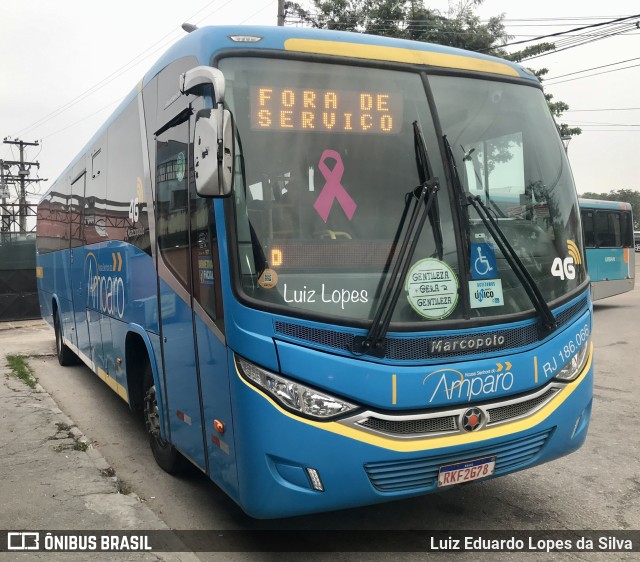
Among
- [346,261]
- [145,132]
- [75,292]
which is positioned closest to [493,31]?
[75,292]

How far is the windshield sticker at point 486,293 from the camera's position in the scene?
3.59 m

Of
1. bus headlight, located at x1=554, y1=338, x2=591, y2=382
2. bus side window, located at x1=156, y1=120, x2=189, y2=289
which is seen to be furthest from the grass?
bus headlight, located at x1=554, y1=338, x2=591, y2=382

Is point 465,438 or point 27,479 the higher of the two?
point 465,438

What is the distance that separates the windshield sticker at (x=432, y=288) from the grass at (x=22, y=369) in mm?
7103

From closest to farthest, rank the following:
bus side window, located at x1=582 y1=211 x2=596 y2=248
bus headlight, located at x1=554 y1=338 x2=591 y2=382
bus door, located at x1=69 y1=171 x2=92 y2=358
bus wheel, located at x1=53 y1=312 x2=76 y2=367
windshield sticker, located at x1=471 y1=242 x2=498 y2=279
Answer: windshield sticker, located at x1=471 y1=242 x2=498 y2=279 < bus headlight, located at x1=554 y1=338 x2=591 y2=382 < bus door, located at x1=69 y1=171 x2=92 y2=358 < bus wheel, located at x1=53 y1=312 x2=76 y2=367 < bus side window, located at x1=582 y1=211 x2=596 y2=248

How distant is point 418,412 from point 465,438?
0.33 m

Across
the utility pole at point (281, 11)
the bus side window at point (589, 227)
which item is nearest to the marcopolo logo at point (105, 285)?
the utility pole at point (281, 11)

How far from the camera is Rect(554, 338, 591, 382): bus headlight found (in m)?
3.88

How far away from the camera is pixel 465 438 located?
3.50 metres

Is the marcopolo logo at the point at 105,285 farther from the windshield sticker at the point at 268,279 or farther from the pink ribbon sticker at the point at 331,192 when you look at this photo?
the pink ribbon sticker at the point at 331,192

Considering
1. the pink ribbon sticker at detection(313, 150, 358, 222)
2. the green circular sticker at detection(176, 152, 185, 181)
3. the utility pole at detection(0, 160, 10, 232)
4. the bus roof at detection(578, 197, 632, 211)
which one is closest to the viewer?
the pink ribbon sticker at detection(313, 150, 358, 222)

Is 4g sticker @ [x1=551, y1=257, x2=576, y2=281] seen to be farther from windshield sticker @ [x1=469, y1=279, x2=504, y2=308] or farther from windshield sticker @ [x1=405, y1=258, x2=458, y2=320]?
windshield sticker @ [x1=405, y1=258, x2=458, y2=320]

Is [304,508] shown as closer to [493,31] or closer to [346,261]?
[346,261]

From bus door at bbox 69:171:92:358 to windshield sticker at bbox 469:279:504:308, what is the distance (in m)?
5.34
